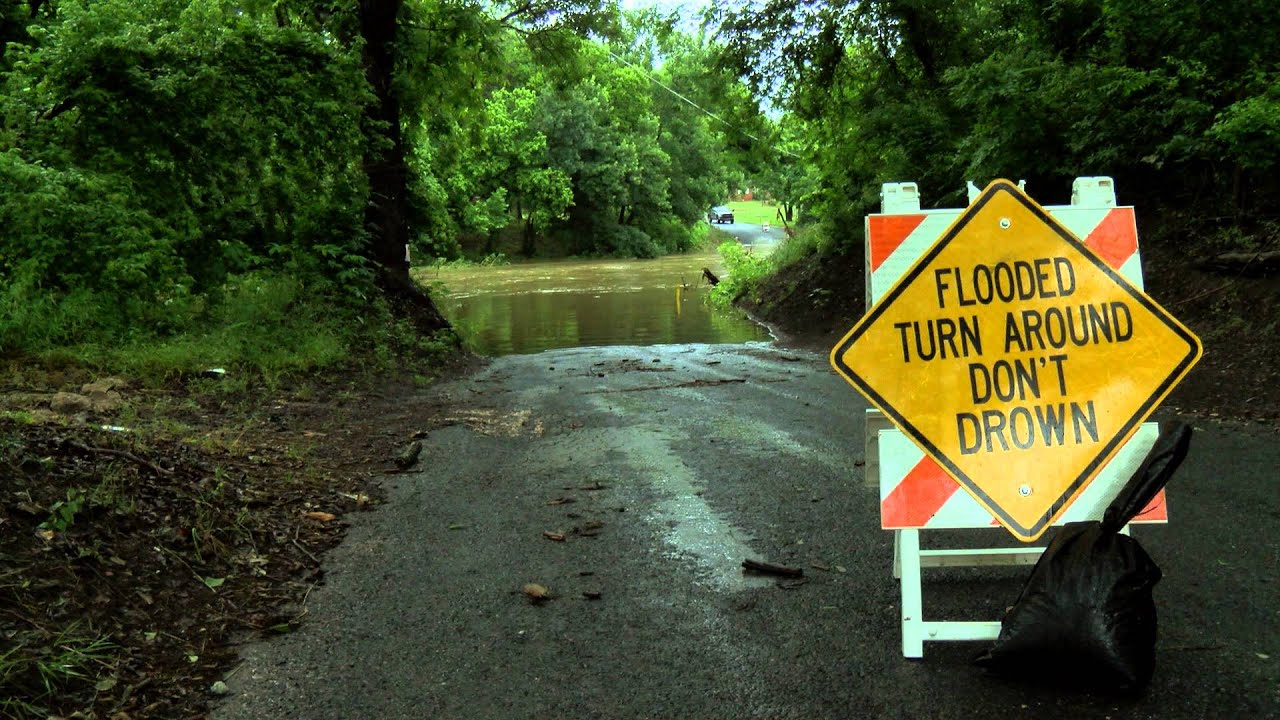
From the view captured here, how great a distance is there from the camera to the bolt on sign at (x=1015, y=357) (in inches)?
143

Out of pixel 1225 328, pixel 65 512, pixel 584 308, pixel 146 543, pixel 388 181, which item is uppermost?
pixel 388 181

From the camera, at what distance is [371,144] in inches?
601

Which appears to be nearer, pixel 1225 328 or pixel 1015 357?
pixel 1015 357

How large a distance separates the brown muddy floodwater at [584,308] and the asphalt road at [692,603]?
A: 12787mm

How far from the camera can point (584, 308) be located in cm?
3158

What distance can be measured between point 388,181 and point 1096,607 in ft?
48.7

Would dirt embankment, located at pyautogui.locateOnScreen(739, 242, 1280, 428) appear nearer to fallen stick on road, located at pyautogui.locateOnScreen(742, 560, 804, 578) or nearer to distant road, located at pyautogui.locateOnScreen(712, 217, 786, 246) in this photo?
fallen stick on road, located at pyautogui.locateOnScreen(742, 560, 804, 578)

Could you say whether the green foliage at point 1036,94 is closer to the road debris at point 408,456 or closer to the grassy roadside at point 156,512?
the road debris at point 408,456

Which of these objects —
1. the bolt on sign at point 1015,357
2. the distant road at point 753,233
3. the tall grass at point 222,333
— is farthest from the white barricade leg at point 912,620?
the distant road at point 753,233

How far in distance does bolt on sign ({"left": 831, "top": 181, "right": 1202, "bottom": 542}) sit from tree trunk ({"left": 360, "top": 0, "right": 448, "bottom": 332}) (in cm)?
1317

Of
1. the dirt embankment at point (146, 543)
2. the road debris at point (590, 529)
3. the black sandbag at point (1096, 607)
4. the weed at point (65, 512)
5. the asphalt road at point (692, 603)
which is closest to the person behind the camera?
the black sandbag at point (1096, 607)

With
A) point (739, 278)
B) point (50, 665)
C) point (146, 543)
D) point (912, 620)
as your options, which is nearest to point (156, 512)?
point (146, 543)

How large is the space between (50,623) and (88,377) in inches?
240

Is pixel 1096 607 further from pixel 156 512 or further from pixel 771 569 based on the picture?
pixel 156 512
